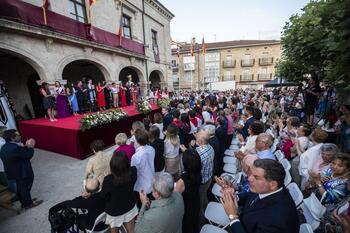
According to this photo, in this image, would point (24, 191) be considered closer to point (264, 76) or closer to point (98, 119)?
point (98, 119)

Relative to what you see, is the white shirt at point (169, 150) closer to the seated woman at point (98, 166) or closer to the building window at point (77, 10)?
the seated woman at point (98, 166)

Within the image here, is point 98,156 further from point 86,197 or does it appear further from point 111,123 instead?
point 111,123

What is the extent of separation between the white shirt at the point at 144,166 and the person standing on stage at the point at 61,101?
6.76m

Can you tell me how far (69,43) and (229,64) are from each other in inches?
1234

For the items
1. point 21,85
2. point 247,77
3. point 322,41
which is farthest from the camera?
point 247,77

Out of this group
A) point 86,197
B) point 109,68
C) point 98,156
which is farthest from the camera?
point 109,68

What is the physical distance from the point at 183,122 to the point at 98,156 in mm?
2716

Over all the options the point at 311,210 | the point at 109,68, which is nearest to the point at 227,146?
the point at 311,210

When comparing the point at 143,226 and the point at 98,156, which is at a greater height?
the point at 98,156

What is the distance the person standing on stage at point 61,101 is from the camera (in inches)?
311

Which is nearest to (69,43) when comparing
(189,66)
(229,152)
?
(229,152)

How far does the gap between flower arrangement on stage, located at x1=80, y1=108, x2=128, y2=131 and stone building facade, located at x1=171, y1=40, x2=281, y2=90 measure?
Result: 2796 centimetres

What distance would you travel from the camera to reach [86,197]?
2.46m

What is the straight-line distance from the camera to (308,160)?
9.85 ft
